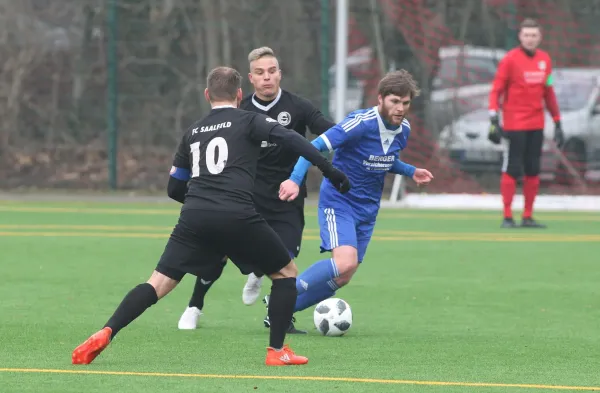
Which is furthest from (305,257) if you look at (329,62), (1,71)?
(1,71)

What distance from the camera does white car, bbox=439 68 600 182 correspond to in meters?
18.7

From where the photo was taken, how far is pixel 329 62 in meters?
19.3

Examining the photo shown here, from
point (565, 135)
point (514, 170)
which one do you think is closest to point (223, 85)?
point (514, 170)

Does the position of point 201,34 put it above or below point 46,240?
above

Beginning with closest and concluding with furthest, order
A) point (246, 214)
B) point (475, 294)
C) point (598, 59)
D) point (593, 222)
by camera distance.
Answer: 1. point (246, 214)
2. point (475, 294)
3. point (593, 222)
4. point (598, 59)

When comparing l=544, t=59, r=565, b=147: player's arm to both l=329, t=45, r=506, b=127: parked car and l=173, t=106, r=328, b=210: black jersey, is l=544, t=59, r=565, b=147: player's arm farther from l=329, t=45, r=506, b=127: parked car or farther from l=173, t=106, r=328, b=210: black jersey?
l=173, t=106, r=328, b=210: black jersey

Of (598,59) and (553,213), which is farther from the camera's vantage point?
(598,59)

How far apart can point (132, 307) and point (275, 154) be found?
216 centimetres

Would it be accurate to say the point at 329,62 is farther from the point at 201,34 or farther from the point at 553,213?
Answer: the point at 553,213

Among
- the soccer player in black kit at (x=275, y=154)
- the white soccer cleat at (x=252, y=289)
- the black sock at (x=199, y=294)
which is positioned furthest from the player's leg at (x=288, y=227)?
the black sock at (x=199, y=294)

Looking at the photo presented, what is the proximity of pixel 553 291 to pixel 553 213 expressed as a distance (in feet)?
23.6

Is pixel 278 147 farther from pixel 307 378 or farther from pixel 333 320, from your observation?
pixel 307 378

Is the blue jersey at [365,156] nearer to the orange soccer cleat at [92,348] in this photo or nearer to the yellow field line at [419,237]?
the orange soccer cleat at [92,348]

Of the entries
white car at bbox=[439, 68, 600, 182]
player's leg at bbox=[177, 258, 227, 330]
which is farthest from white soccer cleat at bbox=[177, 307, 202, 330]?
white car at bbox=[439, 68, 600, 182]
